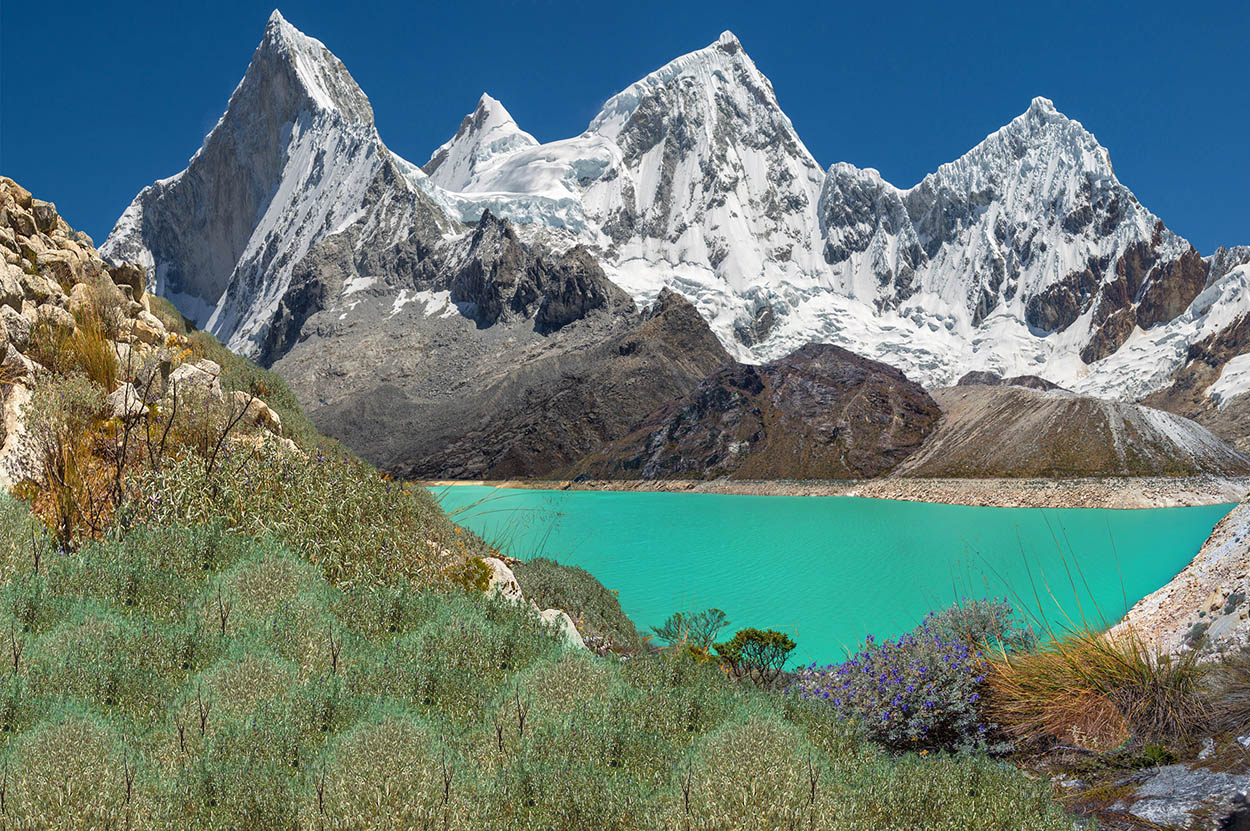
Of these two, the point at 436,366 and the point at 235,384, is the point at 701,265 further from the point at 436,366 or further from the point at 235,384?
the point at 235,384

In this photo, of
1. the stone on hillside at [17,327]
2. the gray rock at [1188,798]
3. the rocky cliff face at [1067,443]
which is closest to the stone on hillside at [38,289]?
the stone on hillside at [17,327]

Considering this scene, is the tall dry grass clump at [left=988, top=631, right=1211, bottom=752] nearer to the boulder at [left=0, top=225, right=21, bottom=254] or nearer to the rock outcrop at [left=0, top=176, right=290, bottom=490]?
the rock outcrop at [left=0, top=176, right=290, bottom=490]

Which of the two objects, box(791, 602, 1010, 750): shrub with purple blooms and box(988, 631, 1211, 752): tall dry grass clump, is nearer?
box(988, 631, 1211, 752): tall dry grass clump

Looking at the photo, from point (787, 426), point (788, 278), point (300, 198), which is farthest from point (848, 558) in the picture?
point (300, 198)

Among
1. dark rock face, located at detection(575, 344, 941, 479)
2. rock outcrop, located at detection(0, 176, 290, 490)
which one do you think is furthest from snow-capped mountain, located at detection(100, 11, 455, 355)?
rock outcrop, located at detection(0, 176, 290, 490)

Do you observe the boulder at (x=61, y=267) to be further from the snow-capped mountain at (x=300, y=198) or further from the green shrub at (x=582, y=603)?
the snow-capped mountain at (x=300, y=198)

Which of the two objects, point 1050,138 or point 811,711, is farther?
point 1050,138

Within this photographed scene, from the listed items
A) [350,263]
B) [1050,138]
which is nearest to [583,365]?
[350,263]
